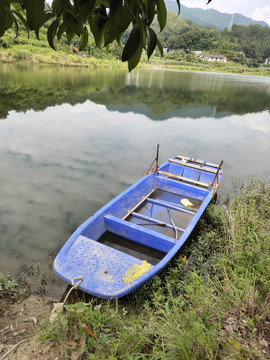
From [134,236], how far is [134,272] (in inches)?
43.9

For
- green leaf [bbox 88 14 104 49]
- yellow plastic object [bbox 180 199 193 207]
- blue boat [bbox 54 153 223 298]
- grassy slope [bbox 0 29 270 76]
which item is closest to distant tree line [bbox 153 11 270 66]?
grassy slope [bbox 0 29 270 76]

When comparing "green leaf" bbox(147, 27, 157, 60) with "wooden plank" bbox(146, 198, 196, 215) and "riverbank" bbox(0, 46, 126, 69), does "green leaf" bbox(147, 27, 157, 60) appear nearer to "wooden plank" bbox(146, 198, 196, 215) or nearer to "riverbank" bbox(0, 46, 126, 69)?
"wooden plank" bbox(146, 198, 196, 215)

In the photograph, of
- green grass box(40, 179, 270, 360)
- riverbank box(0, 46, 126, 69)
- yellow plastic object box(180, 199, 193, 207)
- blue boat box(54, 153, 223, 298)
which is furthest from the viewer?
riverbank box(0, 46, 126, 69)

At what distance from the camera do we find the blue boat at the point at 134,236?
3311 mm

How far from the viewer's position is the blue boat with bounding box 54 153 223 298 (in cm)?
331

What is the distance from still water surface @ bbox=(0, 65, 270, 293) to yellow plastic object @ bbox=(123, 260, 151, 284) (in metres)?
1.21

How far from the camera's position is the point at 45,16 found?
837mm

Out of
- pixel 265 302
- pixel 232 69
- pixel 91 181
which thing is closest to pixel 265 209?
pixel 265 302

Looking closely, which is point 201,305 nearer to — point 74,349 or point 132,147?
point 74,349

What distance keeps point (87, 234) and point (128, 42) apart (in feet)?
12.7

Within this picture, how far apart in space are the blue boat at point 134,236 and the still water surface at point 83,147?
722 millimetres

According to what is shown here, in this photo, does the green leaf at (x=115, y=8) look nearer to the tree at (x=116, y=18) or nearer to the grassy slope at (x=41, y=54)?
the tree at (x=116, y=18)

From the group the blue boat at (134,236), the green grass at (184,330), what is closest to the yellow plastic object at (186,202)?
the blue boat at (134,236)

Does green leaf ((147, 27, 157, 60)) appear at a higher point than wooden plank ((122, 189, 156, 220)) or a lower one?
higher
